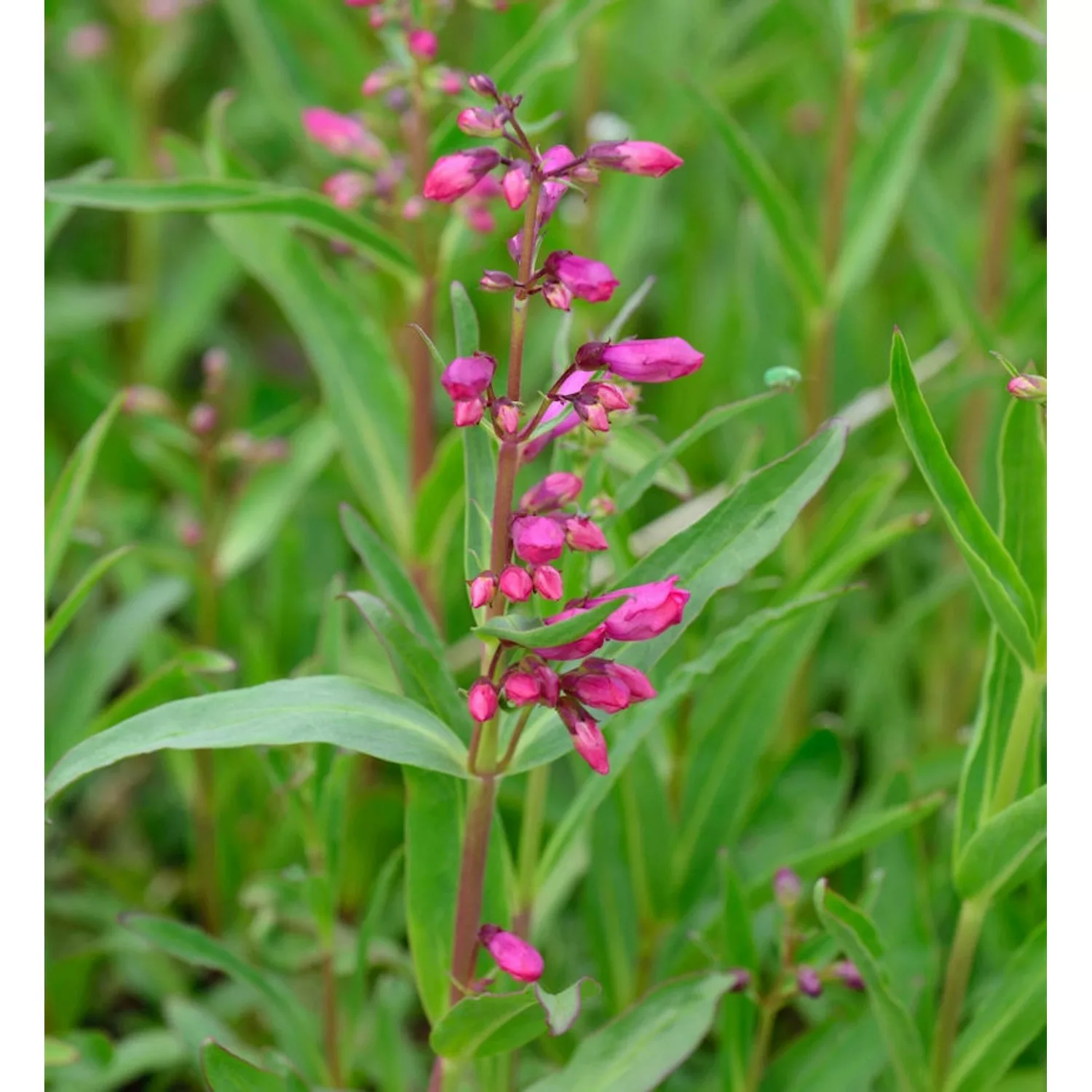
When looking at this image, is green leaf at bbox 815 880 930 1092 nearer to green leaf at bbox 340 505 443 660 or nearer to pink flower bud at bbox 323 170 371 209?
green leaf at bbox 340 505 443 660

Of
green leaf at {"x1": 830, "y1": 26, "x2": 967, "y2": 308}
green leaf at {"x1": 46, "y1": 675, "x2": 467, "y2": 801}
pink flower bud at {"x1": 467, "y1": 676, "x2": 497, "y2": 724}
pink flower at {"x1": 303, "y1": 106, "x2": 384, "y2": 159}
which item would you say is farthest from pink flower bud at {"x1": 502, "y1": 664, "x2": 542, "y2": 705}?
green leaf at {"x1": 830, "y1": 26, "x2": 967, "y2": 308}

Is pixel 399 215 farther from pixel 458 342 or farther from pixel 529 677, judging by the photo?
pixel 529 677

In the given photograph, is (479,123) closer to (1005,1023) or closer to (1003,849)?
(1003,849)

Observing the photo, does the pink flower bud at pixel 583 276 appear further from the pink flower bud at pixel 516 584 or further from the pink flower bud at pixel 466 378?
the pink flower bud at pixel 516 584

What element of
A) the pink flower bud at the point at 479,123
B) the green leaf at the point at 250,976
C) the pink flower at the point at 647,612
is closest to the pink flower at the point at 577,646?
the pink flower at the point at 647,612

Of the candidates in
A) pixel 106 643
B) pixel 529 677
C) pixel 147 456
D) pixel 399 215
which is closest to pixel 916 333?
pixel 399 215
